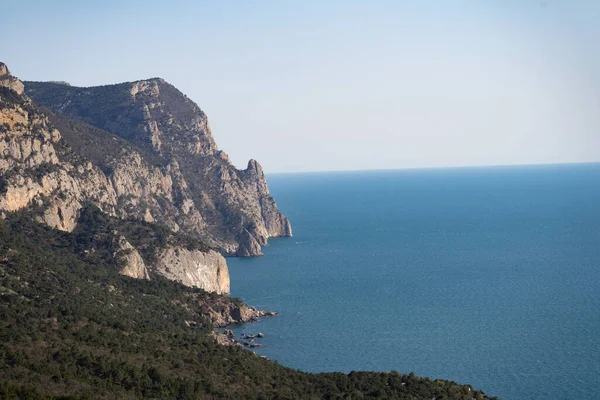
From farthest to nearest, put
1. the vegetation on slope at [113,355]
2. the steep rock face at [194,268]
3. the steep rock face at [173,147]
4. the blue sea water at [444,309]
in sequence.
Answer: the steep rock face at [173,147] < the steep rock face at [194,268] < the blue sea water at [444,309] < the vegetation on slope at [113,355]

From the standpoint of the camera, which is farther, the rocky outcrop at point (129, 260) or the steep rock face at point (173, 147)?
the steep rock face at point (173, 147)

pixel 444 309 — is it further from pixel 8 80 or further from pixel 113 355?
pixel 8 80

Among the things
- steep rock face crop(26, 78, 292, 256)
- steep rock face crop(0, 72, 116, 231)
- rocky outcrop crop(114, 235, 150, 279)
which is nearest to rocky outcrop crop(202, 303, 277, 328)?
rocky outcrop crop(114, 235, 150, 279)

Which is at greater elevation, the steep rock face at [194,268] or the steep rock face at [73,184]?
the steep rock face at [73,184]

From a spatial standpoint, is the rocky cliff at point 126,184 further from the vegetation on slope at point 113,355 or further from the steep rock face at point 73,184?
the vegetation on slope at point 113,355

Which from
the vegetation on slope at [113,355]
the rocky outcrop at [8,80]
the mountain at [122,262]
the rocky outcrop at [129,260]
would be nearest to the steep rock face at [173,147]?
the mountain at [122,262]

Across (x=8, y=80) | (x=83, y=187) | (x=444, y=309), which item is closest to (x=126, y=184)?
(x=83, y=187)

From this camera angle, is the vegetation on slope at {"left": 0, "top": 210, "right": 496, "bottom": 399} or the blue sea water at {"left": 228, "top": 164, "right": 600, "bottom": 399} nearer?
the vegetation on slope at {"left": 0, "top": 210, "right": 496, "bottom": 399}

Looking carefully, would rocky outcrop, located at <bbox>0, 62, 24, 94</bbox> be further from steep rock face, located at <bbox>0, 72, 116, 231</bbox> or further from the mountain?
the mountain

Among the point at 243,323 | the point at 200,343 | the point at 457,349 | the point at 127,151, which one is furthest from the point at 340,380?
the point at 127,151
